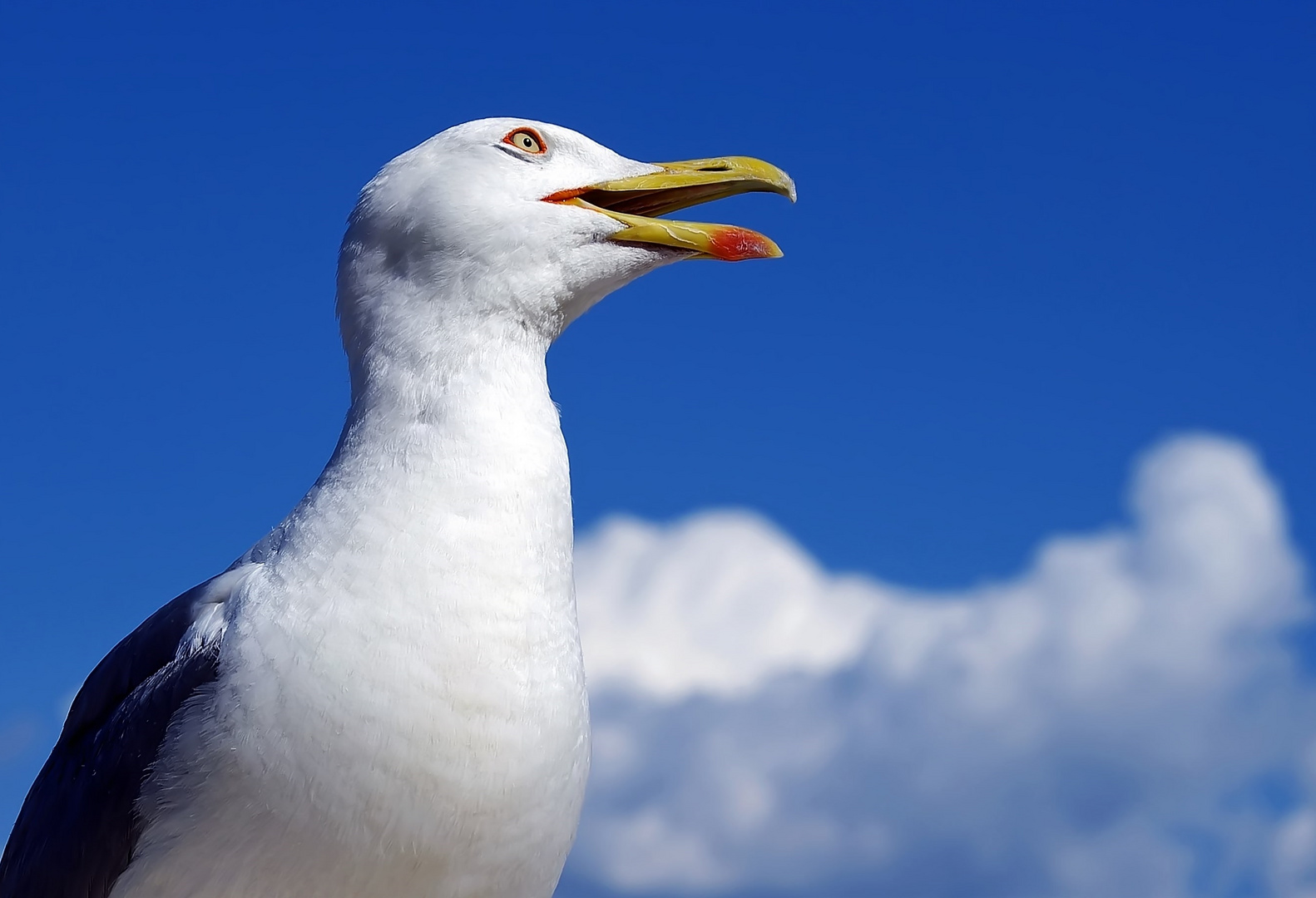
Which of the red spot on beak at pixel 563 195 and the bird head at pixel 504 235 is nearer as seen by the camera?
the bird head at pixel 504 235

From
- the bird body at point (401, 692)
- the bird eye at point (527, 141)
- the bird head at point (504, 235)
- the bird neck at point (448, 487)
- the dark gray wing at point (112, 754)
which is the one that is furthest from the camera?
the bird eye at point (527, 141)

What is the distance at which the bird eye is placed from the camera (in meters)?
4.49

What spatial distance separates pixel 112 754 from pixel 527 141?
2535 mm

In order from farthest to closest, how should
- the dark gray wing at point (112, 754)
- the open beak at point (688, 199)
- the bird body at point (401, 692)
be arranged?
the open beak at point (688, 199) < the dark gray wing at point (112, 754) < the bird body at point (401, 692)

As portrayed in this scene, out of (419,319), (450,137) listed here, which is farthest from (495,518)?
(450,137)

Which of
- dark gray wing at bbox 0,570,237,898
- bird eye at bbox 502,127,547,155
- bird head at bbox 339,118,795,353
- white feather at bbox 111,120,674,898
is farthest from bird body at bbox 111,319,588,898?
bird eye at bbox 502,127,547,155

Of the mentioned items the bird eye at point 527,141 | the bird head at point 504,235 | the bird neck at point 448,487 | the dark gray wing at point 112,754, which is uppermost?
the bird eye at point 527,141

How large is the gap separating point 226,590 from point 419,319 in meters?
1.07

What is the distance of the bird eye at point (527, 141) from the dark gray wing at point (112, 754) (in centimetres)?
180

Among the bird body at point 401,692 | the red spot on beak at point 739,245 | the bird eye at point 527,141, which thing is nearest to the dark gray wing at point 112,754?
the bird body at point 401,692

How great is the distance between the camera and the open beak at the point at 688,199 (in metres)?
4.38

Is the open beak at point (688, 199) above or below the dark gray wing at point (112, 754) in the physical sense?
above

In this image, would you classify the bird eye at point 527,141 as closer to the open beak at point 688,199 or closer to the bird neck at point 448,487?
the open beak at point 688,199

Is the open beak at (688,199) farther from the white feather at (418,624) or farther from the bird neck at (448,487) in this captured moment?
the bird neck at (448,487)
